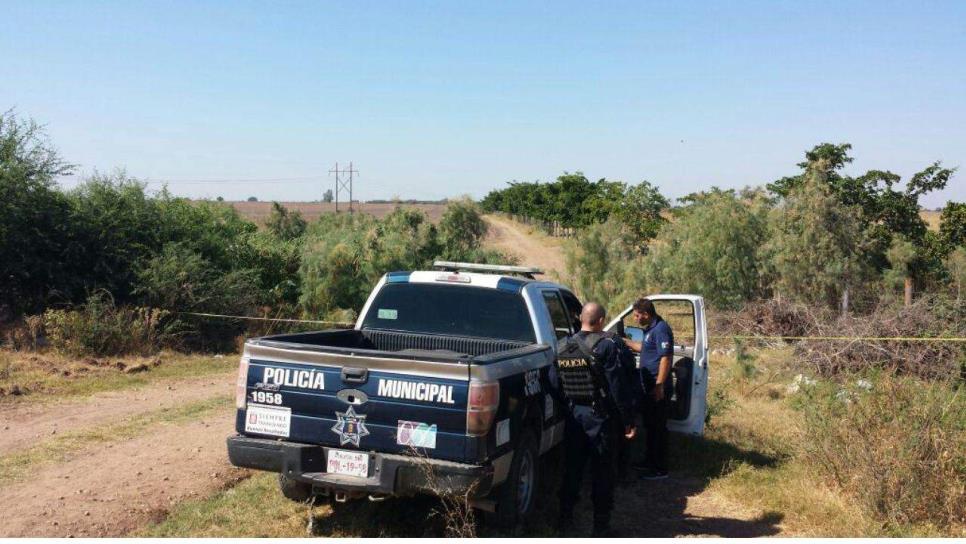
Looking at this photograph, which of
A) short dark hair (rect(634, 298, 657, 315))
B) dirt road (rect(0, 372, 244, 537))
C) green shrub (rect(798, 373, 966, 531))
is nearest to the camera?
green shrub (rect(798, 373, 966, 531))

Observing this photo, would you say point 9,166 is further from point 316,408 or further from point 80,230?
point 316,408

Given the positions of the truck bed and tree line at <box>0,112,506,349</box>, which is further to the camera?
tree line at <box>0,112,506,349</box>

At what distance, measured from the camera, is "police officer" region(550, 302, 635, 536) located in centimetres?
632

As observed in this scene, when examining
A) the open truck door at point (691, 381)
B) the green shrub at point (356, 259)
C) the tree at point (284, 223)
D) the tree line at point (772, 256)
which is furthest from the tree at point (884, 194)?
the tree at point (284, 223)

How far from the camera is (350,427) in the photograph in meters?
5.63

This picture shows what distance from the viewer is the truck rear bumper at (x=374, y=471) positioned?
17.5ft

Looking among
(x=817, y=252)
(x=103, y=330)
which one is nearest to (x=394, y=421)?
(x=103, y=330)

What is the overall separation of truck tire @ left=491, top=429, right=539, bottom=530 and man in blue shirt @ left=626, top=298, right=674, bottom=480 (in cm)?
193

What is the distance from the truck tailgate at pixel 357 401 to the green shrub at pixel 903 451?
10.2ft

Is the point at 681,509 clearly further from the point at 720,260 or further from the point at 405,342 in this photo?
the point at 720,260

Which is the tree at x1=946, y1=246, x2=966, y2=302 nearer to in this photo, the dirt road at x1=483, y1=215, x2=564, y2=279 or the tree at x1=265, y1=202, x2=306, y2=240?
the dirt road at x1=483, y1=215, x2=564, y2=279

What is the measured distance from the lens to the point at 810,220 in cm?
1906

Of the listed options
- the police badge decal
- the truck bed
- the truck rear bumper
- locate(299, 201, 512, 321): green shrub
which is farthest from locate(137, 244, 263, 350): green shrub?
the police badge decal

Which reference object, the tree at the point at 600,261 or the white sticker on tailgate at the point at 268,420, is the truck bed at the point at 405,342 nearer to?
the white sticker on tailgate at the point at 268,420
